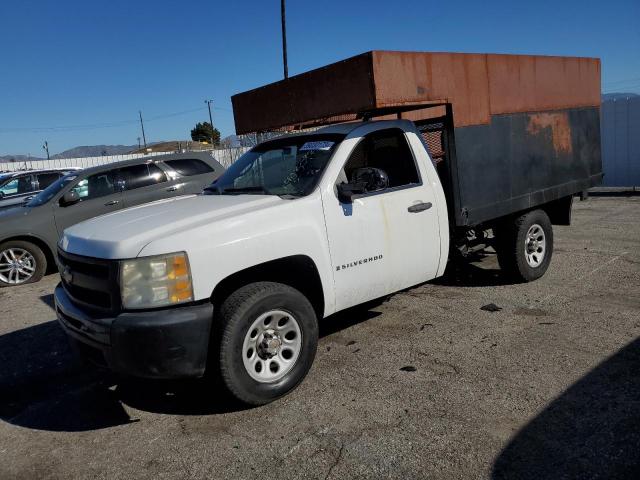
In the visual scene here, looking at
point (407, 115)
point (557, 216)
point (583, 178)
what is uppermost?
point (407, 115)

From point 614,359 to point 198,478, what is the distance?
2.99 metres

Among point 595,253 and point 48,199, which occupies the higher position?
point 48,199

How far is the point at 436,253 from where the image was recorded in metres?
4.59

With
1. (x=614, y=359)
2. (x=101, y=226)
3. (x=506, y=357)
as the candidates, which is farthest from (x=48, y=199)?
(x=614, y=359)

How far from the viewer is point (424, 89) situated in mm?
4520

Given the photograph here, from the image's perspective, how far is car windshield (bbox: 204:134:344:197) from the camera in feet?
13.3

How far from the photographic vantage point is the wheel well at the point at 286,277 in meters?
3.50

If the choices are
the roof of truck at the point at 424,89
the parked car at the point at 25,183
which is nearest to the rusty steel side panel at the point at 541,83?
the roof of truck at the point at 424,89

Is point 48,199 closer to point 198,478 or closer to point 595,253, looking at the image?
point 198,478

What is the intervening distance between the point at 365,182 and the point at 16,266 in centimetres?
630

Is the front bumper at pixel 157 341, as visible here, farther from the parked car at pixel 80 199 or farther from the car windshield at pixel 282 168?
the parked car at pixel 80 199

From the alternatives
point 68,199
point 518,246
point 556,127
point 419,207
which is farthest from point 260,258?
point 68,199

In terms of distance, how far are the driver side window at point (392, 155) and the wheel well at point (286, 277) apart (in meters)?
1.12

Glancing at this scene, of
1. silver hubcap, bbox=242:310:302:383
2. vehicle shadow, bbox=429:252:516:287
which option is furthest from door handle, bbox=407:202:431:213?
silver hubcap, bbox=242:310:302:383
